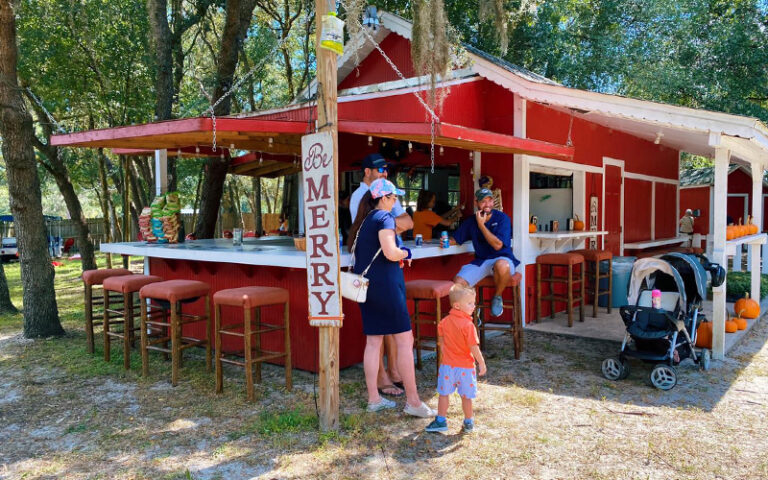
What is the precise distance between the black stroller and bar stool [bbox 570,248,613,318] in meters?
1.91

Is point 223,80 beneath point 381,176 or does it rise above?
above

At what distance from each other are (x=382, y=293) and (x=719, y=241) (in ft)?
13.3

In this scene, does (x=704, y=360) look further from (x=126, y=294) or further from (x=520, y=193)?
(x=126, y=294)

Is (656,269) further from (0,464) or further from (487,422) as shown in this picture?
(0,464)

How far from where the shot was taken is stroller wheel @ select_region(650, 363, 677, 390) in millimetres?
5070

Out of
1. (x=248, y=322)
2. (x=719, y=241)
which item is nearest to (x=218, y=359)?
(x=248, y=322)

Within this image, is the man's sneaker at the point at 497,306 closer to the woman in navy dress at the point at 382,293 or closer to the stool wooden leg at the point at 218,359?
the woman in navy dress at the point at 382,293

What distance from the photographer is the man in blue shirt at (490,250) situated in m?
6.32

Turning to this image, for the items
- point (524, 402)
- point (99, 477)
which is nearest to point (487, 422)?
point (524, 402)

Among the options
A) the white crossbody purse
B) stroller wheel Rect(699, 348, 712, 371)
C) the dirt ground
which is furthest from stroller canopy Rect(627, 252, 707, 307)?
the white crossbody purse

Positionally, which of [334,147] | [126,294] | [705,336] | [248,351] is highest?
[334,147]

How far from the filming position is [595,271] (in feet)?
27.7

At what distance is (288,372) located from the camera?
5.15 metres

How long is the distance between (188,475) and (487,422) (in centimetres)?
220
